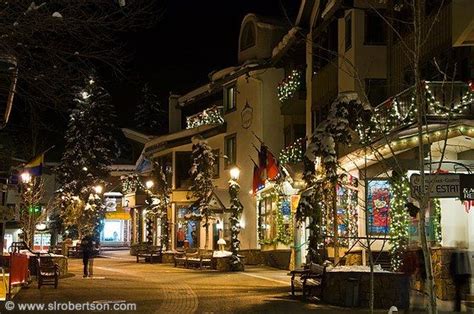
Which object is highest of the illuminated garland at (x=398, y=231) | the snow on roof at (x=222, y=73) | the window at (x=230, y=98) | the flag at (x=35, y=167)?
the snow on roof at (x=222, y=73)

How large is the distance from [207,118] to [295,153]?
521 inches

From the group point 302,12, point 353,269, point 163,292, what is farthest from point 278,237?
point 353,269

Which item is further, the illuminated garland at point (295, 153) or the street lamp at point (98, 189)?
the street lamp at point (98, 189)

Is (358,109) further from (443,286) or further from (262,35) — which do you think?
(262,35)

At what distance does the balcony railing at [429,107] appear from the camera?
17.5 metres

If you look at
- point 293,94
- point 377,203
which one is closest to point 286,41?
point 293,94

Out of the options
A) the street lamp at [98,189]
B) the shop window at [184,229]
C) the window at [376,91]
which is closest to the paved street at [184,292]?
the window at [376,91]

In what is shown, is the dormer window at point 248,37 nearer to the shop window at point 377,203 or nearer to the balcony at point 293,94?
the balcony at point 293,94

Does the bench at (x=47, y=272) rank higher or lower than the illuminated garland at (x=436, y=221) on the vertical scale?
lower

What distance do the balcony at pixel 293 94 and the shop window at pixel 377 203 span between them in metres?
10.1

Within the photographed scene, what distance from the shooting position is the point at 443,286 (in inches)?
716

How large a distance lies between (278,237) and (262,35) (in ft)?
38.3

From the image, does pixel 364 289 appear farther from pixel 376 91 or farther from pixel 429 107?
pixel 376 91

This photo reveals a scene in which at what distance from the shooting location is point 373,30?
25344 mm
